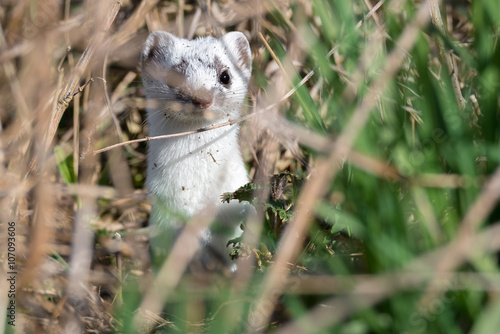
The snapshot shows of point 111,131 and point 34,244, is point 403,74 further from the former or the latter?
point 111,131

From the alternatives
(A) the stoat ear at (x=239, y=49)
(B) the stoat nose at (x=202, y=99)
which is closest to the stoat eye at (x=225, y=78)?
(A) the stoat ear at (x=239, y=49)

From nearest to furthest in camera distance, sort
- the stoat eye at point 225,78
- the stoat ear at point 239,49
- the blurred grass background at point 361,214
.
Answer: the blurred grass background at point 361,214
the stoat eye at point 225,78
the stoat ear at point 239,49

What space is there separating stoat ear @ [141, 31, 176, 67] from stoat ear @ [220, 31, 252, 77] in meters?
0.26

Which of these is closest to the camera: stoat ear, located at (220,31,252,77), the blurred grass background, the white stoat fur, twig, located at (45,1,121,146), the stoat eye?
the blurred grass background

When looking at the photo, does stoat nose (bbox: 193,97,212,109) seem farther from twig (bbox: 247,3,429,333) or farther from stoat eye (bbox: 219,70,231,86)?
twig (bbox: 247,3,429,333)

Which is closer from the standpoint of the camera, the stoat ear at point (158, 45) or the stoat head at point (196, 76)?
the stoat head at point (196, 76)

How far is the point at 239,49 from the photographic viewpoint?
261 centimetres

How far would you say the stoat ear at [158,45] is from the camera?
8.18 feet

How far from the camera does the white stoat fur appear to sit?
2247mm

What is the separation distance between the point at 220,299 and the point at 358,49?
0.75 meters

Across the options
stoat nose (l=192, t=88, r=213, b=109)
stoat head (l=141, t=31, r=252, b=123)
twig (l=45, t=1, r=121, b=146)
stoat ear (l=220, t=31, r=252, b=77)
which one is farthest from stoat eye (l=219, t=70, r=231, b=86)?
twig (l=45, t=1, r=121, b=146)

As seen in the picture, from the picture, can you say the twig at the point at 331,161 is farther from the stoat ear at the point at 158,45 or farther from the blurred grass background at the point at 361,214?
the stoat ear at the point at 158,45

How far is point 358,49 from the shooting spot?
1.42 m

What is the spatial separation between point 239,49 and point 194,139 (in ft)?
1.87
